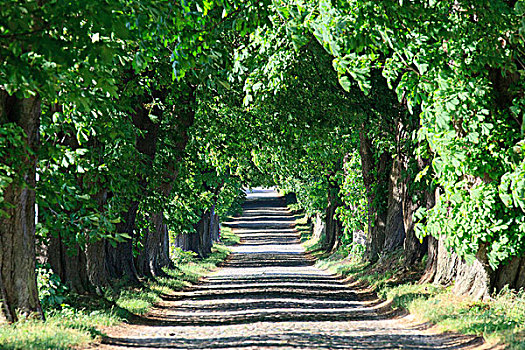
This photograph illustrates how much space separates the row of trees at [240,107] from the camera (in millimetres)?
Answer: 8828

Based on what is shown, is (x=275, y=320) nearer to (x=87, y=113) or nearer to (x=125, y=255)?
(x=87, y=113)

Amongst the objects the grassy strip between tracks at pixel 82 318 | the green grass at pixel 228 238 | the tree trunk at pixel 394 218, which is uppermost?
the tree trunk at pixel 394 218

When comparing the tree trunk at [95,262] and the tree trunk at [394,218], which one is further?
the tree trunk at [394,218]

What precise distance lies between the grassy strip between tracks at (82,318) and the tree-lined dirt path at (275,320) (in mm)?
344

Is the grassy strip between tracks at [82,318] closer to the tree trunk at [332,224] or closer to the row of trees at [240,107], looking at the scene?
the row of trees at [240,107]

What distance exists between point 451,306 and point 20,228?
7.69 metres

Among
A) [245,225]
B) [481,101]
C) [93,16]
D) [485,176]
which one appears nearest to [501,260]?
[485,176]

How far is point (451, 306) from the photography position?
551 inches

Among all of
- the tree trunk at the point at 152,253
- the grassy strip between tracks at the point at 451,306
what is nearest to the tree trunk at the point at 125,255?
A: the tree trunk at the point at 152,253

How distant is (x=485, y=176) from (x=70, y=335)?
732 centimetres

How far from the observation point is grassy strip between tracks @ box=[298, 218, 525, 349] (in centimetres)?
1106

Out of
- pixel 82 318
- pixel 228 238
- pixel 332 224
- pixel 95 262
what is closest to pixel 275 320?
pixel 82 318

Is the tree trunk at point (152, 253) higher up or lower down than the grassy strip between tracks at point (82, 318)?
higher up

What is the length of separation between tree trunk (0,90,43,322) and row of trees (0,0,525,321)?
0.08 ft
